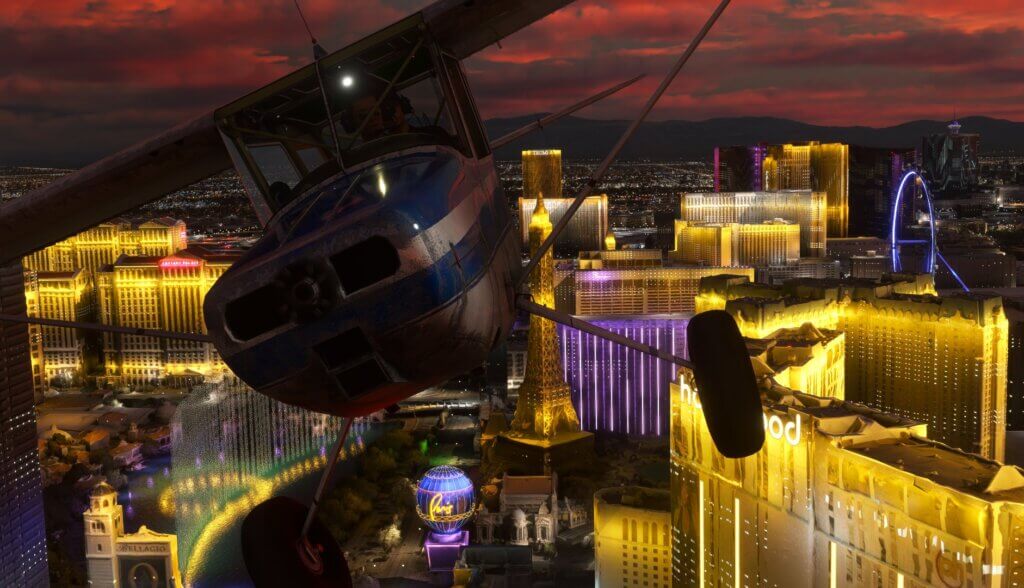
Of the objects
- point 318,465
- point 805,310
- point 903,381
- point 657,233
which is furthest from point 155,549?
point 657,233

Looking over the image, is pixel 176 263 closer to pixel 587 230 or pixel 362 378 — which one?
pixel 587 230

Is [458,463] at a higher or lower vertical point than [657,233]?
lower

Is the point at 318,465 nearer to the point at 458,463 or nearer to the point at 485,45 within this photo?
the point at 458,463

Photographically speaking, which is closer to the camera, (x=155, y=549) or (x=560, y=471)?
(x=155, y=549)

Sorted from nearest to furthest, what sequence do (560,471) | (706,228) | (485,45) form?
(485,45) → (560,471) → (706,228)

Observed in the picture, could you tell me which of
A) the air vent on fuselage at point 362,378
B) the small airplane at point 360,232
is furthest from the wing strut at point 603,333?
the air vent on fuselage at point 362,378

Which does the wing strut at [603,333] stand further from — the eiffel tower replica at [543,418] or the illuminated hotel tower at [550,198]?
the illuminated hotel tower at [550,198]

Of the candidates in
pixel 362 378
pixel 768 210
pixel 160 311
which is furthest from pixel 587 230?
pixel 362 378
